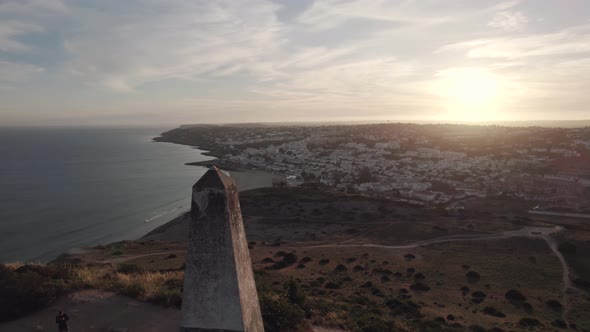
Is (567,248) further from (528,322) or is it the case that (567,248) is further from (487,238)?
(528,322)

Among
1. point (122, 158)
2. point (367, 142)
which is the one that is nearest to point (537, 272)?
point (367, 142)

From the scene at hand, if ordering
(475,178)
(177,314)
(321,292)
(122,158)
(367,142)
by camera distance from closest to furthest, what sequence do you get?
(177,314), (321,292), (475,178), (122,158), (367,142)

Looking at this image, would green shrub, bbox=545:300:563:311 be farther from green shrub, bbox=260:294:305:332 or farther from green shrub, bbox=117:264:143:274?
green shrub, bbox=117:264:143:274

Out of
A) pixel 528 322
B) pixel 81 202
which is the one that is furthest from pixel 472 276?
pixel 81 202


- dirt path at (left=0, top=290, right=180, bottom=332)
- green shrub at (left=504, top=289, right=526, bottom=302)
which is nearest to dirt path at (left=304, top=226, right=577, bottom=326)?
green shrub at (left=504, top=289, right=526, bottom=302)

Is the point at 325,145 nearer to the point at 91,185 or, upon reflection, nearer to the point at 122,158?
the point at 122,158

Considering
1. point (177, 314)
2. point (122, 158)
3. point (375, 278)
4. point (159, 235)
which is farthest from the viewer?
point (122, 158)
